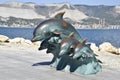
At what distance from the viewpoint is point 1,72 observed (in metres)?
12.8

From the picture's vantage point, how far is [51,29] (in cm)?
1343

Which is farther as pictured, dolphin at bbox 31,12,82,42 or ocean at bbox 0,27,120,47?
ocean at bbox 0,27,120,47

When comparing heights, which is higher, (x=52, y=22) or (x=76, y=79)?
(x=52, y=22)

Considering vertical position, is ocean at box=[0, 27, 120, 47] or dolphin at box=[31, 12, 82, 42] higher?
dolphin at box=[31, 12, 82, 42]

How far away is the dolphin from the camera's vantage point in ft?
43.7

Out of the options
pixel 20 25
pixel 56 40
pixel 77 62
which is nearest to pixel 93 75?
pixel 77 62

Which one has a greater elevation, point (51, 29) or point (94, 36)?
point (51, 29)

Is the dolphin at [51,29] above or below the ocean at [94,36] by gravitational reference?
above

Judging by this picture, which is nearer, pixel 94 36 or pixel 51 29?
pixel 51 29

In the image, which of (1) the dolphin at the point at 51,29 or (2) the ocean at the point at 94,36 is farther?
(2) the ocean at the point at 94,36

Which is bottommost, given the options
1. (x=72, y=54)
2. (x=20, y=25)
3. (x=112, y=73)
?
(x=20, y=25)

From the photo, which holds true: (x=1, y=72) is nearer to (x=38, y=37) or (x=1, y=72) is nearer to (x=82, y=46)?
(x=38, y=37)

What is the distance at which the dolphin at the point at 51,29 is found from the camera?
1332 cm

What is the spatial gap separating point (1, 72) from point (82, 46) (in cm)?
262
